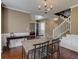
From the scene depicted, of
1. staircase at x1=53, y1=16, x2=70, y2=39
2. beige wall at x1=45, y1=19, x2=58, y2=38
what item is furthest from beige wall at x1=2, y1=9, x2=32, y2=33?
beige wall at x1=45, y1=19, x2=58, y2=38

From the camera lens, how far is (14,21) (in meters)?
7.32

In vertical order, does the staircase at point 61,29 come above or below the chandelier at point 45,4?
below

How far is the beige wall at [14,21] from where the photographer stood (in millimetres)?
6703

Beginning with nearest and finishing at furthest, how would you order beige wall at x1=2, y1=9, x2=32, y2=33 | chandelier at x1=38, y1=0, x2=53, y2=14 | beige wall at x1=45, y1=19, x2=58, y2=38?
chandelier at x1=38, y1=0, x2=53, y2=14, beige wall at x1=2, y1=9, x2=32, y2=33, beige wall at x1=45, y1=19, x2=58, y2=38

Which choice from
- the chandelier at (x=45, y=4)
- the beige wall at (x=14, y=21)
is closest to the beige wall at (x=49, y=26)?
the beige wall at (x=14, y=21)

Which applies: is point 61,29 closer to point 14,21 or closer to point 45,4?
point 45,4

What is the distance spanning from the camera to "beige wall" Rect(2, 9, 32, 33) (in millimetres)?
6703

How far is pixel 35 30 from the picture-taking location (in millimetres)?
15047

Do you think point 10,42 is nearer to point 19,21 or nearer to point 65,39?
point 19,21

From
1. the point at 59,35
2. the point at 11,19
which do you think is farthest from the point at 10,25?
the point at 59,35

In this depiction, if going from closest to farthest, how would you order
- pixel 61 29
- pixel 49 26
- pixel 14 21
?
pixel 14 21 < pixel 61 29 < pixel 49 26

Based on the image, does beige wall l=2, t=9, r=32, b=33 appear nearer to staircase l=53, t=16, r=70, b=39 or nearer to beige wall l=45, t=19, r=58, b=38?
staircase l=53, t=16, r=70, b=39

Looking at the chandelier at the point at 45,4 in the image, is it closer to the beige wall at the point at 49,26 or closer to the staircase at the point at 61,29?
the staircase at the point at 61,29

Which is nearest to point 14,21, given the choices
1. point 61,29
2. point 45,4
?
point 45,4
